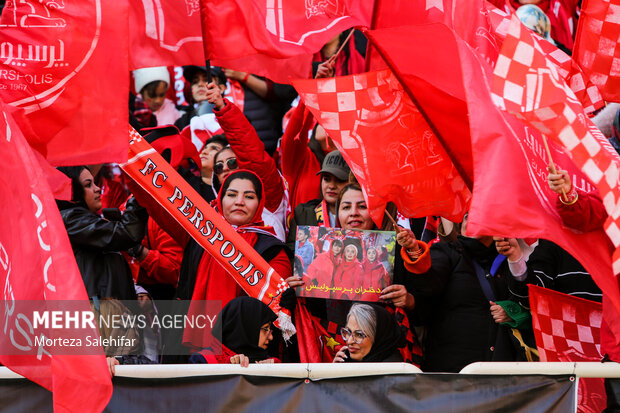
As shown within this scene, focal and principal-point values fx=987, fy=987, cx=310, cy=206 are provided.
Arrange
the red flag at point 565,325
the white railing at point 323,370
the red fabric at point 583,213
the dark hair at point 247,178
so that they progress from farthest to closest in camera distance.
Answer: the dark hair at point 247,178
the red flag at point 565,325
the white railing at point 323,370
the red fabric at point 583,213

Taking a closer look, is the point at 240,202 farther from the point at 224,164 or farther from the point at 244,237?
the point at 224,164

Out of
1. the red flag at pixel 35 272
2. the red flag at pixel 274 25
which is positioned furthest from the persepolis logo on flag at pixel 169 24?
the red flag at pixel 35 272

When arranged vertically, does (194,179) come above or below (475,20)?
below

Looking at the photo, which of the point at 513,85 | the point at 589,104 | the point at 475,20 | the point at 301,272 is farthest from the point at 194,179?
the point at 513,85

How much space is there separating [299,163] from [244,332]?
7.38 feet

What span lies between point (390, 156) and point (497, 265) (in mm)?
930

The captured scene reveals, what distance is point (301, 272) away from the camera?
5.66m

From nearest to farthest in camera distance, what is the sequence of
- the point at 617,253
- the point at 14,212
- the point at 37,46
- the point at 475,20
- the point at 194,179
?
1. the point at 617,253
2. the point at 14,212
3. the point at 37,46
4. the point at 475,20
5. the point at 194,179

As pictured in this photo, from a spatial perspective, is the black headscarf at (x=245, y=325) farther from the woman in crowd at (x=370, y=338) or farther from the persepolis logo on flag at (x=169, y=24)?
the persepolis logo on flag at (x=169, y=24)

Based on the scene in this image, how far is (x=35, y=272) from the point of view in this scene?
→ 4254mm

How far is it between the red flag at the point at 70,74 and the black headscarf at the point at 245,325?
1049 mm

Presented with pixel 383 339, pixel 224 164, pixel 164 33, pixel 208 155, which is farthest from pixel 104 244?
pixel 208 155

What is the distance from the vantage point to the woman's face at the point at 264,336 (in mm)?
5438

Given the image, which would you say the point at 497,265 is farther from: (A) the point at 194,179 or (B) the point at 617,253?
(A) the point at 194,179
